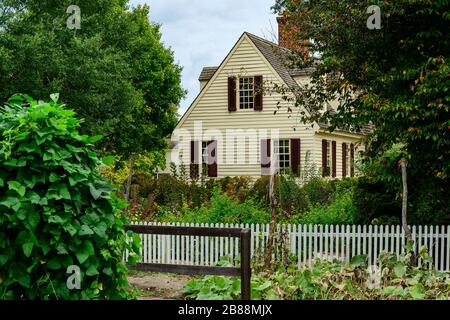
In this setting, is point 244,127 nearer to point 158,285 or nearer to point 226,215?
point 226,215

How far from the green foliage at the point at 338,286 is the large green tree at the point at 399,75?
2.82 metres

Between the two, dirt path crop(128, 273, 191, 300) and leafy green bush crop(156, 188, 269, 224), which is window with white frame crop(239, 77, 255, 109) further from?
dirt path crop(128, 273, 191, 300)

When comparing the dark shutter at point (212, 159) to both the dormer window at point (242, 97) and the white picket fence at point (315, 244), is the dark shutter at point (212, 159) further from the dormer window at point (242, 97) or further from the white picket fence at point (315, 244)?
the white picket fence at point (315, 244)

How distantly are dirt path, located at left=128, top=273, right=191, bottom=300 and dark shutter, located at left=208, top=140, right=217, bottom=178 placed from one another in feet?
56.4

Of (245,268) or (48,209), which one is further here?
(245,268)

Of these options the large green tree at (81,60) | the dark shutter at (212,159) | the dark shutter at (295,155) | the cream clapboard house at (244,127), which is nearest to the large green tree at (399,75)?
the large green tree at (81,60)

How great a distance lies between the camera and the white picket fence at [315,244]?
13.1m

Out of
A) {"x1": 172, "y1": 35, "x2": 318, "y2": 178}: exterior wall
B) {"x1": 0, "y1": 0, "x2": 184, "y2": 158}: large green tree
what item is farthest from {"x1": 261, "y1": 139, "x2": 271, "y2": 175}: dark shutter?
{"x1": 0, "y1": 0, "x2": 184, "y2": 158}: large green tree

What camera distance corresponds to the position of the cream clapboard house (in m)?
28.7

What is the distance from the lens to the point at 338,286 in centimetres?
799

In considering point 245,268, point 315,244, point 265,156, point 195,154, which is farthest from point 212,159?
point 245,268

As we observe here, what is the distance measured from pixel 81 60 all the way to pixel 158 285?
15.9 m
